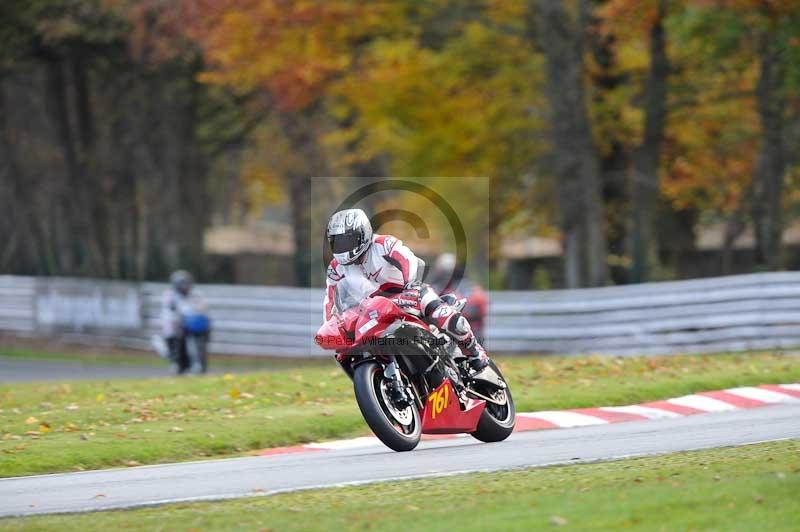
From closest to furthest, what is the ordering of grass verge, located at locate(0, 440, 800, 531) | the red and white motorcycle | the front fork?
grass verge, located at locate(0, 440, 800, 531) → the red and white motorcycle → the front fork

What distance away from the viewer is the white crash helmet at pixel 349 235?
10.3 meters

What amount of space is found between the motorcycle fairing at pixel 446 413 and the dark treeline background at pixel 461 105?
1568cm

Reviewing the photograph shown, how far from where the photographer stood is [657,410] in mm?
13602

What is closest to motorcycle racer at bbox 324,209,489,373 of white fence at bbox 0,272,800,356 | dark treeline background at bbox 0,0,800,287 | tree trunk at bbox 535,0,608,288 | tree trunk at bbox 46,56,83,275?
white fence at bbox 0,272,800,356

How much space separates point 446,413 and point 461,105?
71.2ft

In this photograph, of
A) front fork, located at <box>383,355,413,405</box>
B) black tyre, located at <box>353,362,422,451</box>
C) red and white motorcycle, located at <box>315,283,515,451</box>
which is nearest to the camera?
black tyre, located at <box>353,362,422,451</box>

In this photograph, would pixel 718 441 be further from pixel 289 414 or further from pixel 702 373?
pixel 702 373

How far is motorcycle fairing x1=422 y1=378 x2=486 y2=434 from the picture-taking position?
35.2ft

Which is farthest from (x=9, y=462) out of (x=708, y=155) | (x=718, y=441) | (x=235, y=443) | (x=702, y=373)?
(x=708, y=155)

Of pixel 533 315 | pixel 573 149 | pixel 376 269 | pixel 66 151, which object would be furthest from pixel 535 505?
pixel 66 151

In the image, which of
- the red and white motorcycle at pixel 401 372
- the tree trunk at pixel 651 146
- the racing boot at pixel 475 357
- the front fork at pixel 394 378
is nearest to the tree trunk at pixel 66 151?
the tree trunk at pixel 651 146

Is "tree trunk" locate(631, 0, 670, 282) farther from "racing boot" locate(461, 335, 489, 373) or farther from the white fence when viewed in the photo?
"racing boot" locate(461, 335, 489, 373)

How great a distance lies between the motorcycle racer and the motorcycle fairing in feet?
1.67

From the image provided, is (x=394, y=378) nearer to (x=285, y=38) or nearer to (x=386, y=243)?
(x=386, y=243)
